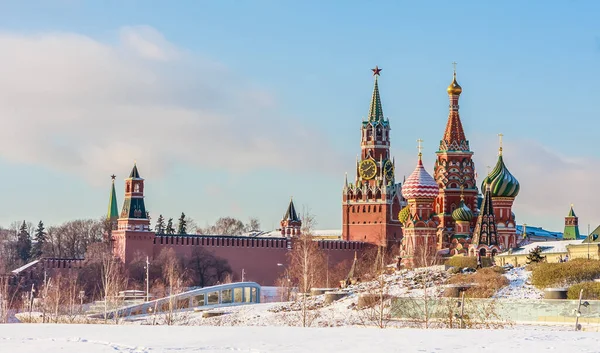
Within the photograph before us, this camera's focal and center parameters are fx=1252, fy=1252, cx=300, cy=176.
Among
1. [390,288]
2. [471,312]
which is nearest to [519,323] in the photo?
[471,312]

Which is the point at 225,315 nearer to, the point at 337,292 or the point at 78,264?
the point at 337,292

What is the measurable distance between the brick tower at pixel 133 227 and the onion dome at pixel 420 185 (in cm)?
1770

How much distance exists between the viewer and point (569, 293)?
102ft

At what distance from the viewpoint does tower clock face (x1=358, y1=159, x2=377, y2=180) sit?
85750 millimetres

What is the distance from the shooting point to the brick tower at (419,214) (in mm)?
66375

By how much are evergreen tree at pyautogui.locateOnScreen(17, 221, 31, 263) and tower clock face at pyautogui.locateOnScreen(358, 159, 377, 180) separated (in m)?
24.3

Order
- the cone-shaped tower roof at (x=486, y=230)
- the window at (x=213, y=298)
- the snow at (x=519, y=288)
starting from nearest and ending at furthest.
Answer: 1. the snow at (x=519, y=288)
2. the window at (x=213, y=298)
3. the cone-shaped tower roof at (x=486, y=230)

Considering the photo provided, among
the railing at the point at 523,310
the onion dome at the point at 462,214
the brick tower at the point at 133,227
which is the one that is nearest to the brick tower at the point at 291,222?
the brick tower at the point at 133,227

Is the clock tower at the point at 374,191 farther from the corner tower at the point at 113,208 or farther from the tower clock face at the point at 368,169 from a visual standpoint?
the corner tower at the point at 113,208

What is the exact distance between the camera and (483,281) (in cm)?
3503

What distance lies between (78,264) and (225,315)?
3762 centimetres

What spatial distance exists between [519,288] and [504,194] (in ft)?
101

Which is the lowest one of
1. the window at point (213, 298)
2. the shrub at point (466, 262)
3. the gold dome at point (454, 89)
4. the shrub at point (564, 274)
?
the window at point (213, 298)

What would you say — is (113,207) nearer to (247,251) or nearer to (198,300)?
(247,251)
